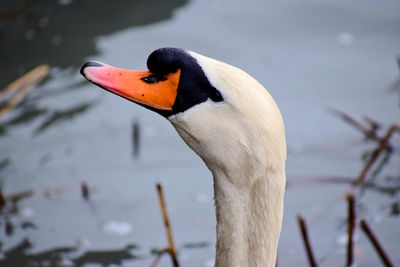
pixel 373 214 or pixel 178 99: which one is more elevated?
pixel 178 99

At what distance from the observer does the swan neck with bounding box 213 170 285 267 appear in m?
2.20

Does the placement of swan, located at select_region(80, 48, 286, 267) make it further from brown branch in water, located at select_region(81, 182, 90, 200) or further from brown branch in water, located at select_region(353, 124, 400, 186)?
brown branch in water, located at select_region(81, 182, 90, 200)

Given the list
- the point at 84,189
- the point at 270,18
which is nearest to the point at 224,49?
the point at 270,18

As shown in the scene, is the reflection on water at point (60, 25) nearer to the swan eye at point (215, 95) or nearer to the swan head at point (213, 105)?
the swan head at point (213, 105)

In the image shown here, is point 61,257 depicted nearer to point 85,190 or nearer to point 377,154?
point 85,190

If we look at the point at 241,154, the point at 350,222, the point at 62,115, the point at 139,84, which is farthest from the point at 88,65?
the point at 62,115

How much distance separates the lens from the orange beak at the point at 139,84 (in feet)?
7.29

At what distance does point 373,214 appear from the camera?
4.99 metres

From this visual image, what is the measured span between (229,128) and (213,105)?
0.10m

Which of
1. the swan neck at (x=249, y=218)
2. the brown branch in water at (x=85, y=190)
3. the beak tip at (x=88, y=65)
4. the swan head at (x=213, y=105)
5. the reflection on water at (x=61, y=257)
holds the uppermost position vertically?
the beak tip at (x=88, y=65)

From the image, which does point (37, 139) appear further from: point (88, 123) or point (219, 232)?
point (219, 232)

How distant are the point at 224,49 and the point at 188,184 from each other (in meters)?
1.95

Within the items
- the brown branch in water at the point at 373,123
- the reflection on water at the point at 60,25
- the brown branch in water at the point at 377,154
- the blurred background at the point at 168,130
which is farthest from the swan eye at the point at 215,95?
the reflection on water at the point at 60,25

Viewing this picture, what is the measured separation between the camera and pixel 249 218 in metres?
2.27
